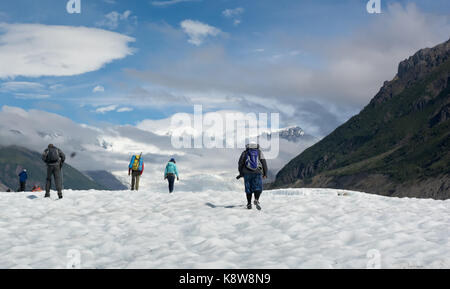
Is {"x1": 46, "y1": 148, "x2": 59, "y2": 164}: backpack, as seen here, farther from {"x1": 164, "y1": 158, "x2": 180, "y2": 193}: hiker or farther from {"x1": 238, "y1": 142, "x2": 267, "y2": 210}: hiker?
{"x1": 238, "y1": 142, "x2": 267, "y2": 210}: hiker

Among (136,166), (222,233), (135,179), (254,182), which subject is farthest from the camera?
(135,179)

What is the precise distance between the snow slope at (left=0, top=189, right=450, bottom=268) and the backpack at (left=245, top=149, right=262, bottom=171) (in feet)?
6.57

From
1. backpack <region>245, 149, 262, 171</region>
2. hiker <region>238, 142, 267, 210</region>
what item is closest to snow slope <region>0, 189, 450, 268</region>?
hiker <region>238, 142, 267, 210</region>

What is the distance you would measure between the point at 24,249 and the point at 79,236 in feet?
7.26

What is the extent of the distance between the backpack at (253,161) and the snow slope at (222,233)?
2001 mm

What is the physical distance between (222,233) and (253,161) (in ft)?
15.2

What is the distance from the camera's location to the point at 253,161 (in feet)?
67.1

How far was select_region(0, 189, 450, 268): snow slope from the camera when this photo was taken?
43.5 feet

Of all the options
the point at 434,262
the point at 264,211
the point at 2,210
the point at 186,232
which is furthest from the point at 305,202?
the point at 2,210

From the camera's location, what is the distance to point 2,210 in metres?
22.4

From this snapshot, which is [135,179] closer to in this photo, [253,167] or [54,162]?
[54,162]

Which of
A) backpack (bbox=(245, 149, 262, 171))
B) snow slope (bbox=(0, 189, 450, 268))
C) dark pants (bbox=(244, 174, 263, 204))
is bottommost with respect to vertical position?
snow slope (bbox=(0, 189, 450, 268))

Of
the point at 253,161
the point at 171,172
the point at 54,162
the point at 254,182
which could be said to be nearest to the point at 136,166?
the point at 171,172
